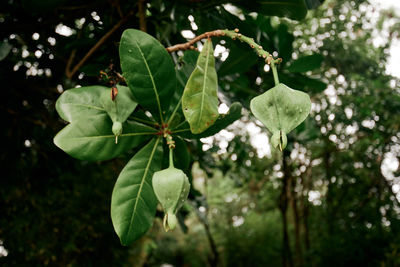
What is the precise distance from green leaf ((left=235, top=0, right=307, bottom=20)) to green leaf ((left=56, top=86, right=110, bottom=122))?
45cm

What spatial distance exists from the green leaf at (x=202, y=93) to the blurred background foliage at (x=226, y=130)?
136 millimetres

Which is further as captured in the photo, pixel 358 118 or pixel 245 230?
pixel 245 230

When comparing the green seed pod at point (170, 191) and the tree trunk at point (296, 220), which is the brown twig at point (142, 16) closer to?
the green seed pod at point (170, 191)

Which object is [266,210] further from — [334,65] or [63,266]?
[63,266]

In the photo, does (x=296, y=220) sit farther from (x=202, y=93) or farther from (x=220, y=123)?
(x=202, y=93)

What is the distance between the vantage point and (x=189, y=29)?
1.10 meters

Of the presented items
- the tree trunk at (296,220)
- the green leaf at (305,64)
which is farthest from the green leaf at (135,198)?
the tree trunk at (296,220)

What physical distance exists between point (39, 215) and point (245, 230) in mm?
3428

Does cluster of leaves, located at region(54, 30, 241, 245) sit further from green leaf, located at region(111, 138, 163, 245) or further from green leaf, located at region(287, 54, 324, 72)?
green leaf, located at region(287, 54, 324, 72)

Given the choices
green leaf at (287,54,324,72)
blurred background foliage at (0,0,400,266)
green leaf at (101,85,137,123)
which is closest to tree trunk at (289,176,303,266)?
blurred background foliage at (0,0,400,266)

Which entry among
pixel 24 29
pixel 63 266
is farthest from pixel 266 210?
pixel 24 29

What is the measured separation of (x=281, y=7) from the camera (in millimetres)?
763

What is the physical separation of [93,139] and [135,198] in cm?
13

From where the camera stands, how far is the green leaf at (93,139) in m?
0.56
